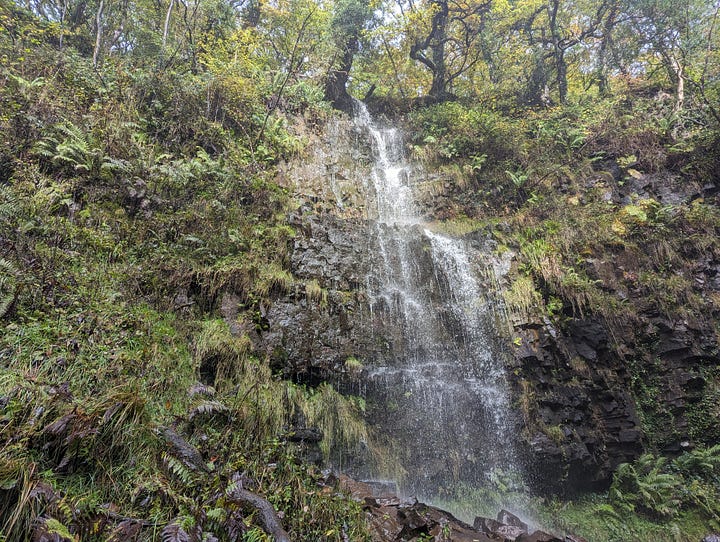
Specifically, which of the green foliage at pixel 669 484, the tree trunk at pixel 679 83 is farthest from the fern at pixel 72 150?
the tree trunk at pixel 679 83

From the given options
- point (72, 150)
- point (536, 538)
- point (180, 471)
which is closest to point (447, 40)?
point (72, 150)

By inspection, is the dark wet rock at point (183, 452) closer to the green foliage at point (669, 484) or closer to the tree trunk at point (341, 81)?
the green foliage at point (669, 484)

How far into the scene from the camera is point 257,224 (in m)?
7.58

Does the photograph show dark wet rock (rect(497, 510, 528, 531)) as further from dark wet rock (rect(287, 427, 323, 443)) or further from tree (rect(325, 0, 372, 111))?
tree (rect(325, 0, 372, 111))

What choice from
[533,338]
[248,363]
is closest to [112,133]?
[248,363]

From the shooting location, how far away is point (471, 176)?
1099cm

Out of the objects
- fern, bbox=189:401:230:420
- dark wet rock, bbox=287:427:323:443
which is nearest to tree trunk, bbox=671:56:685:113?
dark wet rock, bbox=287:427:323:443

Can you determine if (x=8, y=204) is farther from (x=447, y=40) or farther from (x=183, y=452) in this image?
(x=447, y=40)

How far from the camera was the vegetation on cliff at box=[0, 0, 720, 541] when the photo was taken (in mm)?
2881

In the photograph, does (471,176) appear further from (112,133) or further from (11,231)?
(11,231)

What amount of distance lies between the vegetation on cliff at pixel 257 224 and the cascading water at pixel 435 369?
0.92m

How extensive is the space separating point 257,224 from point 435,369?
502 centimetres

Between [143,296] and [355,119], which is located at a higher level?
[355,119]

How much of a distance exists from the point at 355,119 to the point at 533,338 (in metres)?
11.3
